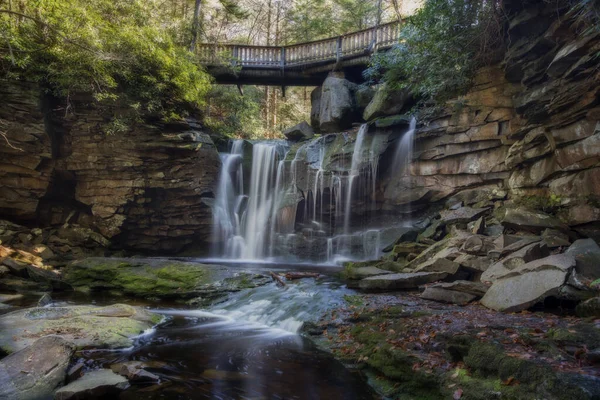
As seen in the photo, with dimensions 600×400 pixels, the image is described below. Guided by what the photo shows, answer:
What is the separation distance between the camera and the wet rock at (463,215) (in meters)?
11.2

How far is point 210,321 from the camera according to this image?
794 cm

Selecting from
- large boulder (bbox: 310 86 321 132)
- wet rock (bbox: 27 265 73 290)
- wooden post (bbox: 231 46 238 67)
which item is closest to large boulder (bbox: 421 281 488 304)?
wet rock (bbox: 27 265 73 290)

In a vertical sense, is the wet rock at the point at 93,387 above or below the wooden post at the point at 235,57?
below

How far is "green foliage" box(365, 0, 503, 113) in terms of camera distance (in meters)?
10.6

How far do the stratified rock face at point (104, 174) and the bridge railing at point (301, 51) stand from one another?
20.4ft

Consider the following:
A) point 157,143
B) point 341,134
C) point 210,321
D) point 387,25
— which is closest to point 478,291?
point 210,321

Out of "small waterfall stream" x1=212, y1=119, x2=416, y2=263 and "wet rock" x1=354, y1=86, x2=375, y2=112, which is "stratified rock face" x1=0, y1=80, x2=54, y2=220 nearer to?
"small waterfall stream" x1=212, y1=119, x2=416, y2=263

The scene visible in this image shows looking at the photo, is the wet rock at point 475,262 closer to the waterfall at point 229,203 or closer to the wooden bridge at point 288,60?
the waterfall at point 229,203

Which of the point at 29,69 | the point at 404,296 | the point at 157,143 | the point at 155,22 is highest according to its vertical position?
the point at 155,22

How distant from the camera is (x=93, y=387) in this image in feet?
13.9

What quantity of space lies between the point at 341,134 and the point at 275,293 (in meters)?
9.27

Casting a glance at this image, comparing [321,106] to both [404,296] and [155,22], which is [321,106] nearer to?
[155,22]

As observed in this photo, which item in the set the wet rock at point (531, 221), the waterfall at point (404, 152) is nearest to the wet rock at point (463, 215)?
the wet rock at point (531, 221)

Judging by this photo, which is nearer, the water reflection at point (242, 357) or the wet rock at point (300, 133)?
the water reflection at point (242, 357)
